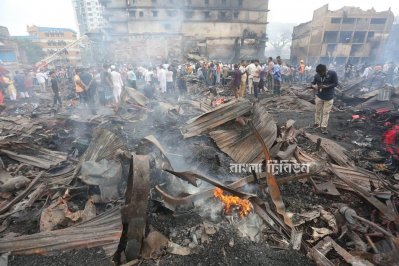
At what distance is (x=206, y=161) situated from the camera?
180 inches

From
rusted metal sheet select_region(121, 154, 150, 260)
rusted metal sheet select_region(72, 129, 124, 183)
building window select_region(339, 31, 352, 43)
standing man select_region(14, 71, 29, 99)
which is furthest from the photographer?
building window select_region(339, 31, 352, 43)

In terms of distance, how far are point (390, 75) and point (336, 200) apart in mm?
16813

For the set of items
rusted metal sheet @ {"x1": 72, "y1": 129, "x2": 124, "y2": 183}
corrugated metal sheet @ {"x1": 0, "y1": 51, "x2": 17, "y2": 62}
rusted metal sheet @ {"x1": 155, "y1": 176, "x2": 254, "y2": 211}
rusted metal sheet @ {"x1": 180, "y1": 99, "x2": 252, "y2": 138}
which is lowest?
rusted metal sheet @ {"x1": 155, "y1": 176, "x2": 254, "y2": 211}

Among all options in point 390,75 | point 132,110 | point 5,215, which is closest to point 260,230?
point 5,215

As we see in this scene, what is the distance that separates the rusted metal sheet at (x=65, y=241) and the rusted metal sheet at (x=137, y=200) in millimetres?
485

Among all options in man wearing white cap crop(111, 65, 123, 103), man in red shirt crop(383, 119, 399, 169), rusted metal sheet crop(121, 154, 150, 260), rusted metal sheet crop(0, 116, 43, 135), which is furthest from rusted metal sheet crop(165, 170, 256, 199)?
man wearing white cap crop(111, 65, 123, 103)

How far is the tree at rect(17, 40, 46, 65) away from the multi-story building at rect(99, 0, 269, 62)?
1855cm

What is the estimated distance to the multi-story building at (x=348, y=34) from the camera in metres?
31.6

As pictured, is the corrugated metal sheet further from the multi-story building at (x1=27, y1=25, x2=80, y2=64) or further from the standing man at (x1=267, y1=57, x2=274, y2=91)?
the standing man at (x1=267, y1=57, x2=274, y2=91)

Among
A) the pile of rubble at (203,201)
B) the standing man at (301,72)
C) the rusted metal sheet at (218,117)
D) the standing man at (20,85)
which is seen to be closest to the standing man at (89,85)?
the pile of rubble at (203,201)

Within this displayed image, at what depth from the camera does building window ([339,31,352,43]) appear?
32.4 meters

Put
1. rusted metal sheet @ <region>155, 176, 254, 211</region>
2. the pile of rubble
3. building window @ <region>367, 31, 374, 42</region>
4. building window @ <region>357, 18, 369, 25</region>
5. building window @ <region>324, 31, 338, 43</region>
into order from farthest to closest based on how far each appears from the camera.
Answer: building window @ <region>367, 31, 374, 42</region> < building window @ <region>324, 31, 338, 43</region> < building window @ <region>357, 18, 369, 25</region> < rusted metal sheet @ <region>155, 176, 254, 211</region> < the pile of rubble

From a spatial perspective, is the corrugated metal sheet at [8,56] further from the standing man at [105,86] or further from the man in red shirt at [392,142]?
the man in red shirt at [392,142]

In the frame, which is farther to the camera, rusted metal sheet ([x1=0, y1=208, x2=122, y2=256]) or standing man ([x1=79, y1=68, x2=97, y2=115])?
standing man ([x1=79, y1=68, x2=97, y2=115])
